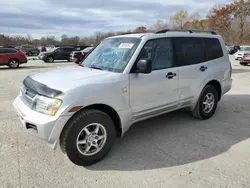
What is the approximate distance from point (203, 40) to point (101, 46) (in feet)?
7.10

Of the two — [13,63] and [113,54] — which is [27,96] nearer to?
[113,54]

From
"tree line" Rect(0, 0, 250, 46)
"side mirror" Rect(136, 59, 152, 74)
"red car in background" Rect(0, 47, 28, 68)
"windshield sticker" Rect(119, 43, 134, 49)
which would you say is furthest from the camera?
"tree line" Rect(0, 0, 250, 46)

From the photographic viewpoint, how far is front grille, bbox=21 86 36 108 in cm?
305

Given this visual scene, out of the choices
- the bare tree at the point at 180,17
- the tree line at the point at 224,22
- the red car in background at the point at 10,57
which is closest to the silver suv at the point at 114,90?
the red car in background at the point at 10,57

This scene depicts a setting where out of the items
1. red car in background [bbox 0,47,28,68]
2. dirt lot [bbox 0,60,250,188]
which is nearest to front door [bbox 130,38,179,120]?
dirt lot [bbox 0,60,250,188]

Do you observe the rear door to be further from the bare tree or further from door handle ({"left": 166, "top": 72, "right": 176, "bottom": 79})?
the bare tree

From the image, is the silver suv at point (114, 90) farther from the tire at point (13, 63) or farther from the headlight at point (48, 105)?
the tire at point (13, 63)

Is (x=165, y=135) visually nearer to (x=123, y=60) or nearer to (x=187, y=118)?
(x=187, y=118)

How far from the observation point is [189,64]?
434cm

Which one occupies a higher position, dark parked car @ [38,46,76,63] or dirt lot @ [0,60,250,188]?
dark parked car @ [38,46,76,63]

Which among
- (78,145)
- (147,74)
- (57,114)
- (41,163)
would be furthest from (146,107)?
(41,163)

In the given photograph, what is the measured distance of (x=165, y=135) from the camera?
13.7 ft

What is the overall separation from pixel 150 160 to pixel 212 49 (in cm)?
295

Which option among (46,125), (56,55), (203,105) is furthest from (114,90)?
(56,55)
